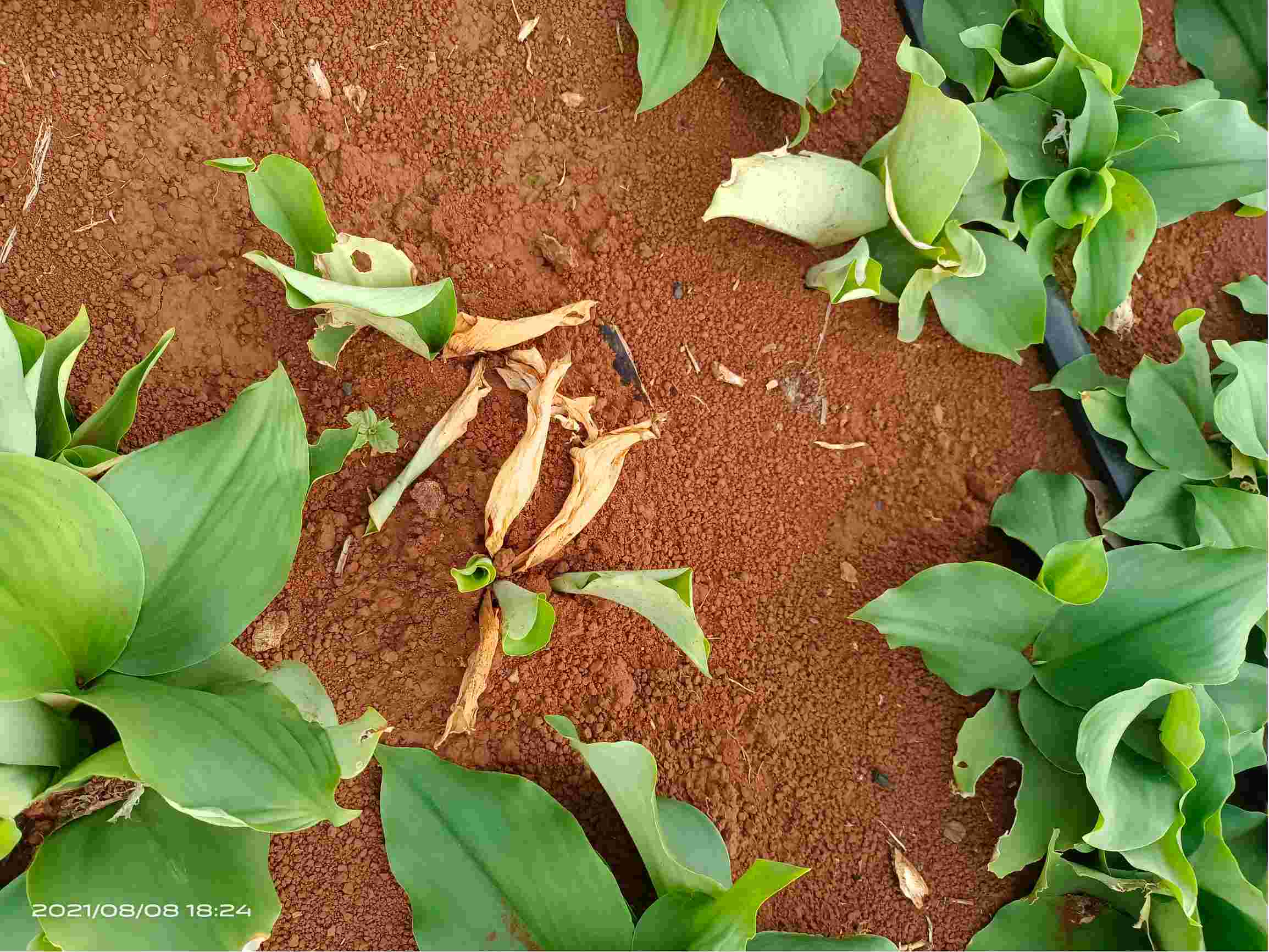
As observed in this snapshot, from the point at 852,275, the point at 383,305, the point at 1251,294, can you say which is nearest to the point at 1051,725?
the point at 852,275

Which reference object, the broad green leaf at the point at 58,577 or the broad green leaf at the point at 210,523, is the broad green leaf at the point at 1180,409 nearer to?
the broad green leaf at the point at 210,523

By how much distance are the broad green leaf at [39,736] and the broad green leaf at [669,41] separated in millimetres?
922

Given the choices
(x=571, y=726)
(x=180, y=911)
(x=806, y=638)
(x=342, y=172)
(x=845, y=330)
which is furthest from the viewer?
(x=845, y=330)

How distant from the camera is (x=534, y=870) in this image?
0.90 m

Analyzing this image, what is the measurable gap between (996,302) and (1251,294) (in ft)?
1.74

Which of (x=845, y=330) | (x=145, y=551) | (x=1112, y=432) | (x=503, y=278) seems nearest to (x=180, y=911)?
(x=145, y=551)

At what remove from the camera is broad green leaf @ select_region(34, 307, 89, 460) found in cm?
83

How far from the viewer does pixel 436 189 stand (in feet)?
3.53

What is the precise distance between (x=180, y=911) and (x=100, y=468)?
1.26 ft

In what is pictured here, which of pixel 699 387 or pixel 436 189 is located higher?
pixel 436 189

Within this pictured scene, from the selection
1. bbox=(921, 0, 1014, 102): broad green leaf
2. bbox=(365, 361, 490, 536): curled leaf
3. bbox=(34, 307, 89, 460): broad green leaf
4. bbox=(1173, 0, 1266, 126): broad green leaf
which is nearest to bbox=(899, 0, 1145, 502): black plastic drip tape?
bbox=(921, 0, 1014, 102): broad green leaf

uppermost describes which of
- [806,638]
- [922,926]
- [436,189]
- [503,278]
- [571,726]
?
[436,189]

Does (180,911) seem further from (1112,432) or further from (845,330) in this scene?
(1112,432)

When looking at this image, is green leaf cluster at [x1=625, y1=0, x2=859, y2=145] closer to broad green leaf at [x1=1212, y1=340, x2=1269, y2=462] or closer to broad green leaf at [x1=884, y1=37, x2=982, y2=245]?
broad green leaf at [x1=884, y1=37, x2=982, y2=245]
